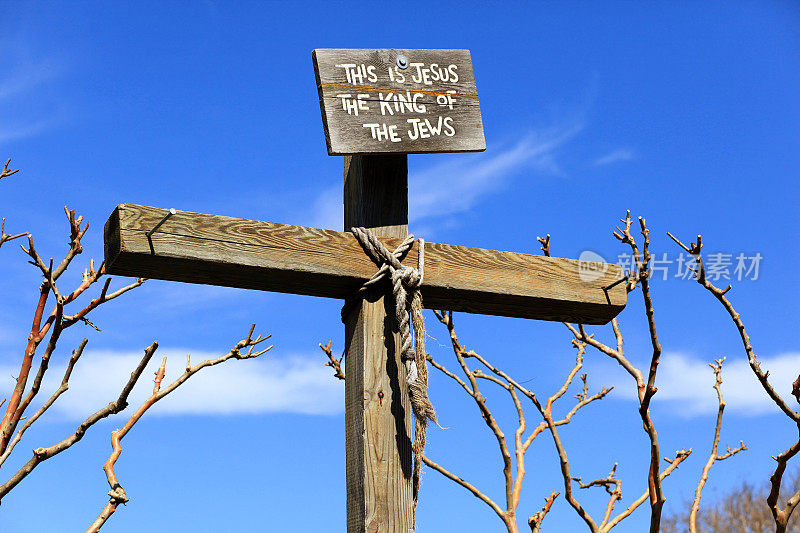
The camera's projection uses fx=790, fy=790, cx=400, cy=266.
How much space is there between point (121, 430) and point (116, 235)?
2355mm

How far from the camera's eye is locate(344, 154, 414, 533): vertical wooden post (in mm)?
2314

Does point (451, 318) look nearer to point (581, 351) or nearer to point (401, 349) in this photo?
point (581, 351)

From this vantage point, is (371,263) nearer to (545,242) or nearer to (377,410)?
(377,410)

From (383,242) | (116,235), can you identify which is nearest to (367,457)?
(383,242)

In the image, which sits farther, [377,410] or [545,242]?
[545,242]

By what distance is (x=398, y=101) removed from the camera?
107 inches

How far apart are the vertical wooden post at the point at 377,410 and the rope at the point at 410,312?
0.04 meters

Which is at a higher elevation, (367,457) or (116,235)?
(116,235)

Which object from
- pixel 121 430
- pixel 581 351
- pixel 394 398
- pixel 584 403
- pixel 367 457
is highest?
pixel 581 351

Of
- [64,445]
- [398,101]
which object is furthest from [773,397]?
[64,445]

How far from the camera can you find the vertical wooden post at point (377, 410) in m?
2.31

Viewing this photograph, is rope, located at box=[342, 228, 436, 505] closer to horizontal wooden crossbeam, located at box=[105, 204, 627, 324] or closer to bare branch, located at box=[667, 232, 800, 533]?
horizontal wooden crossbeam, located at box=[105, 204, 627, 324]

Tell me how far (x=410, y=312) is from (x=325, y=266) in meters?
0.31

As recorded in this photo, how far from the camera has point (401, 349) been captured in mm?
2457
